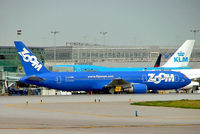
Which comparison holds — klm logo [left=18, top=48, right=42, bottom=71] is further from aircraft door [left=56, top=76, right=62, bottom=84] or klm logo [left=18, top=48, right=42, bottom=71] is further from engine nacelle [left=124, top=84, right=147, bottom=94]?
engine nacelle [left=124, top=84, right=147, bottom=94]

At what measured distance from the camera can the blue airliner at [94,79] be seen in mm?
75500

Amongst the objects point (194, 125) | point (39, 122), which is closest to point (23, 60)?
point (39, 122)

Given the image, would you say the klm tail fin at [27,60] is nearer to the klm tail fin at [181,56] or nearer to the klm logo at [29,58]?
the klm logo at [29,58]

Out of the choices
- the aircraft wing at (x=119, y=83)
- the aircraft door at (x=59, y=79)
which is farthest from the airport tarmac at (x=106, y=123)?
the aircraft wing at (x=119, y=83)

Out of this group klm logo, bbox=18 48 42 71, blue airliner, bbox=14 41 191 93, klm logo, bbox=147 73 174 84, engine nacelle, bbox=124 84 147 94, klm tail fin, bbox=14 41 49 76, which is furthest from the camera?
klm logo, bbox=147 73 174 84

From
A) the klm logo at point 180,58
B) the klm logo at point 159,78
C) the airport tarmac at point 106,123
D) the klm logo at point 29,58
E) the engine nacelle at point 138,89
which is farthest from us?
the klm logo at point 180,58

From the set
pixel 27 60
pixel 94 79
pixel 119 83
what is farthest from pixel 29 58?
pixel 119 83

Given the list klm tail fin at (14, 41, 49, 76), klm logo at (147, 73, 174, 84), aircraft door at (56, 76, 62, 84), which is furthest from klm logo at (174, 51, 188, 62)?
klm tail fin at (14, 41, 49, 76)

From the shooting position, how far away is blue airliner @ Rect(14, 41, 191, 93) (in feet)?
248

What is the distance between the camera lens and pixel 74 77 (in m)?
77.4

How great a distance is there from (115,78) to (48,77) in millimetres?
10563

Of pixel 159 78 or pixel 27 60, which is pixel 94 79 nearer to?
pixel 159 78

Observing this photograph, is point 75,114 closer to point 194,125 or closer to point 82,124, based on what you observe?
point 82,124

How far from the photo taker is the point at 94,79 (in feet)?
257
